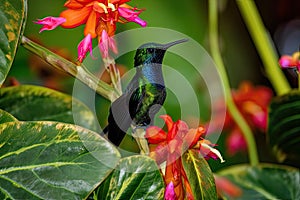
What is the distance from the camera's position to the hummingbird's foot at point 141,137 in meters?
0.45

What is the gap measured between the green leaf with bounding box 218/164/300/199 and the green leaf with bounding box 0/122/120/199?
0.29 meters

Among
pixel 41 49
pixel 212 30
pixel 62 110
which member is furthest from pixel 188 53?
pixel 41 49

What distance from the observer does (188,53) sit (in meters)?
0.91

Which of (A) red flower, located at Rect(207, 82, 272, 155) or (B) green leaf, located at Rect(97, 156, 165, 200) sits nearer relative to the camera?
(B) green leaf, located at Rect(97, 156, 165, 200)

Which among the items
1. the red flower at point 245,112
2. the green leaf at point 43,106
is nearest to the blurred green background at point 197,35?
the red flower at point 245,112

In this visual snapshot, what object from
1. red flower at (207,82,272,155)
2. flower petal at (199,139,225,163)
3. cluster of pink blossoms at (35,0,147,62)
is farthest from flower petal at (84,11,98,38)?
red flower at (207,82,272,155)

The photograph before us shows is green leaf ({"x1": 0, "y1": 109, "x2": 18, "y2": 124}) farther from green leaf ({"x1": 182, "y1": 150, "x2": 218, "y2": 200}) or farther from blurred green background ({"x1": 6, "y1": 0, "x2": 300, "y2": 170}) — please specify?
blurred green background ({"x1": 6, "y1": 0, "x2": 300, "y2": 170})

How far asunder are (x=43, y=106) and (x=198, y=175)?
0.67 feet

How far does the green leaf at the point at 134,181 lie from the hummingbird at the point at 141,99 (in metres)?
0.03

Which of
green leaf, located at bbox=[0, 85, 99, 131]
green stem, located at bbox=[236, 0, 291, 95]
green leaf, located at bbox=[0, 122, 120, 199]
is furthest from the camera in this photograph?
green stem, located at bbox=[236, 0, 291, 95]

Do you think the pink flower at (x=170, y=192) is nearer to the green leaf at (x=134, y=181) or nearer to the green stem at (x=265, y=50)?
the green leaf at (x=134, y=181)

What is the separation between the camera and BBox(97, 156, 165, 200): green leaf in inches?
17.2

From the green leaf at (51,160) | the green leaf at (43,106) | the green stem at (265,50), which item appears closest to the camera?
the green leaf at (51,160)

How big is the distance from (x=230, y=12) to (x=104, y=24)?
1.01m
